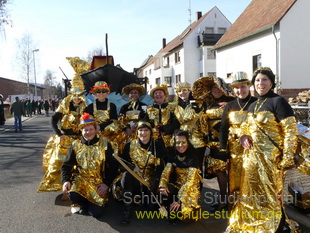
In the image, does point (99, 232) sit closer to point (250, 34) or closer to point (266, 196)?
point (266, 196)

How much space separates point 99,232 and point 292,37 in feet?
45.5

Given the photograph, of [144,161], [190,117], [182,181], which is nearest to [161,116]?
[190,117]

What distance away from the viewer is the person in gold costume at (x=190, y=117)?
425cm

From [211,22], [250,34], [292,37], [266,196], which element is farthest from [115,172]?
[211,22]

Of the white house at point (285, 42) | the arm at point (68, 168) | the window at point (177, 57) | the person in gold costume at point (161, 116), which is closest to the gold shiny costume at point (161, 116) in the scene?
the person in gold costume at point (161, 116)

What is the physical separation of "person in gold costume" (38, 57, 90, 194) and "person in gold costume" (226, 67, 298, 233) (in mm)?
2920

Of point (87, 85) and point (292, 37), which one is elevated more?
point (292, 37)

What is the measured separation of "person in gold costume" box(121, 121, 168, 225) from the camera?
159 inches

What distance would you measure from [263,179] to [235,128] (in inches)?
28.1

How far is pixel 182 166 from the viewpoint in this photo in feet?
13.2

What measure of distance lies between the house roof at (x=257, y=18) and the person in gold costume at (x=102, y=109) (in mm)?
11766

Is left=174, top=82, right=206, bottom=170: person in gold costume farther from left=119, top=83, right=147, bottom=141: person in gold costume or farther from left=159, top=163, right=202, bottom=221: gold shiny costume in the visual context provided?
left=119, top=83, right=147, bottom=141: person in gold costume

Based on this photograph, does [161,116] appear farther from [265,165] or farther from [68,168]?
[265,165]

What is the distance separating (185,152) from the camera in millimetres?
4059
